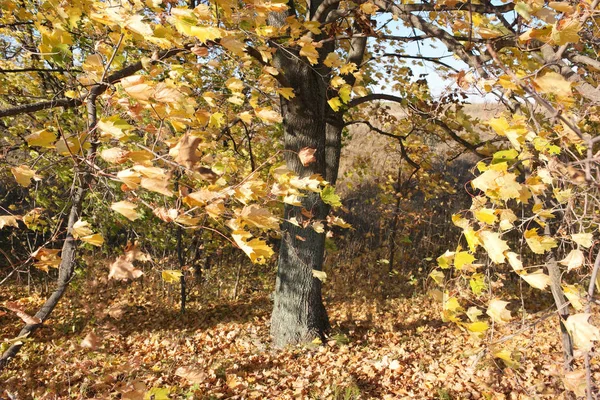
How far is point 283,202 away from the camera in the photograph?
2002 millimetres

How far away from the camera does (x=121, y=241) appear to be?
769cm

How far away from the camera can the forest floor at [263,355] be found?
3.35 m

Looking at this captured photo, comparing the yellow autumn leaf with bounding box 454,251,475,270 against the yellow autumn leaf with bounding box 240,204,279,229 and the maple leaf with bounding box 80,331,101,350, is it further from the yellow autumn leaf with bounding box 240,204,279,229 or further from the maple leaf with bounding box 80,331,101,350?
the maple leaf with bounding box 80,331,101,350

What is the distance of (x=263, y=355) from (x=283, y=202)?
9.01ft

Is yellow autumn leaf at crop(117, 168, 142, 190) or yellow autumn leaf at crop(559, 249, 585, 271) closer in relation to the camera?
yellow autumn leaf at crop(117, 168, 142, 190)

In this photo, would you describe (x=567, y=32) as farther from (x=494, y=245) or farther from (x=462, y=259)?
(x=462, y=259)

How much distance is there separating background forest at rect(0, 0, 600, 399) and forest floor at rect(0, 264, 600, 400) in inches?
1.2

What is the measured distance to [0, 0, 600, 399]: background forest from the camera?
1.36m

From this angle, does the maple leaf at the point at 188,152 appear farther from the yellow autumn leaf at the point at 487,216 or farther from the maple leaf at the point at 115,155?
the yellow autumn leaf at the point at 487,216

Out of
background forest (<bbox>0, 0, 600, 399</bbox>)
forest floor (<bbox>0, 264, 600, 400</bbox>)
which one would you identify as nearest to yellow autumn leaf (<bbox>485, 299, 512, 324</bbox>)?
background forest (<bbox>0, 0, 600, 399</bbox>)

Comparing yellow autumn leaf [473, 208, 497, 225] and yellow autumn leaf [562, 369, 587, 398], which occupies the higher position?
yellow autumn leaf [473, 208, 497, 225]

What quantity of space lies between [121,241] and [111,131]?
23.8ft

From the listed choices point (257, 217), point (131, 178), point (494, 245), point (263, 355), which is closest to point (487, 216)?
point (494, 245)

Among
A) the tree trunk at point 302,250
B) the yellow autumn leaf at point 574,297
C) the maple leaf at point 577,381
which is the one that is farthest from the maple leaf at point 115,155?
the tree trunk at point 302,250
